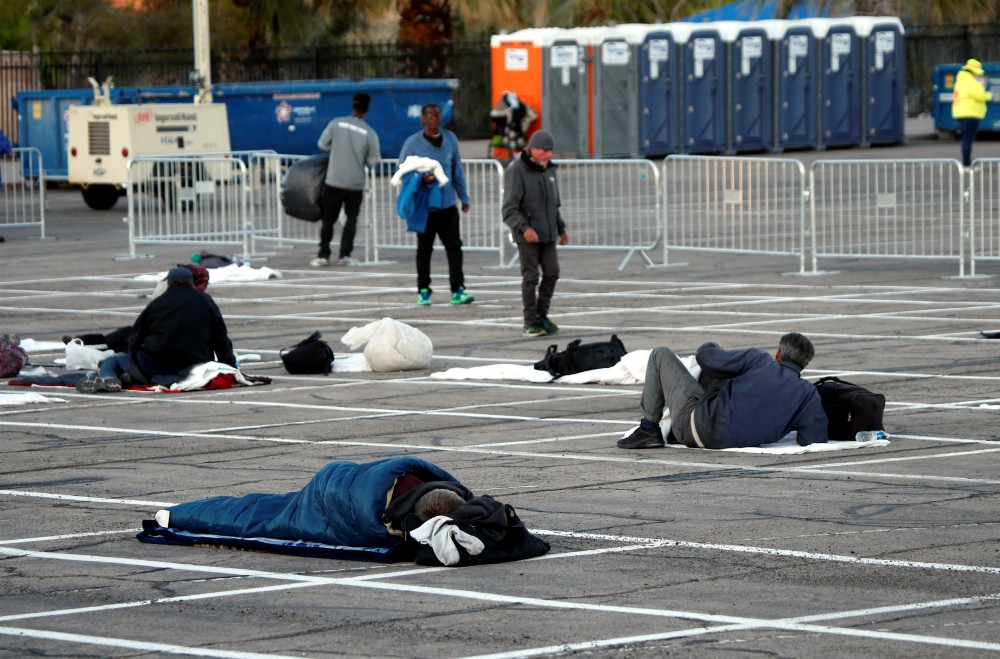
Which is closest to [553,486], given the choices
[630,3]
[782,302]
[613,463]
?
[613,463]

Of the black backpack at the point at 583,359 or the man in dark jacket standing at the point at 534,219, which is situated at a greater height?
the man in dark jacket standing at the point at 534,219

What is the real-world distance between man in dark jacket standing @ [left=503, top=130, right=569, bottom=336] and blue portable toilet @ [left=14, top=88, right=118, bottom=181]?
71.2 feet

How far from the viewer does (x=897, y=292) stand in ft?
63.2

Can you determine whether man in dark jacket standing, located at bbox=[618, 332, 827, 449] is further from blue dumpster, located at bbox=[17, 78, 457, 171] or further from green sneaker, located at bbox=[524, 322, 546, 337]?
blue dumpster, located at bbox=[17, 78, 457, 171]

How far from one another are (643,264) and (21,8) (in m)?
32.2

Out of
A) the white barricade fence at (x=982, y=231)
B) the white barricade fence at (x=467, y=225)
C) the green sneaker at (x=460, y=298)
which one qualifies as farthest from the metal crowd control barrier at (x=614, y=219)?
the white barricade fence at (x=982, y=231)

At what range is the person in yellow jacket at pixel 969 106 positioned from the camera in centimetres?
3400

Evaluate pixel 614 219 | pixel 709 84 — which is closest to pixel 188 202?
pixel 614 219

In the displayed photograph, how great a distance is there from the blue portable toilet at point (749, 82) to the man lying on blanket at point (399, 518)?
3422 cm

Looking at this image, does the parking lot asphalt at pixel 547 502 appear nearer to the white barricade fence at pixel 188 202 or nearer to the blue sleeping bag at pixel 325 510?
the blue sleeping bag at pixel 325 510

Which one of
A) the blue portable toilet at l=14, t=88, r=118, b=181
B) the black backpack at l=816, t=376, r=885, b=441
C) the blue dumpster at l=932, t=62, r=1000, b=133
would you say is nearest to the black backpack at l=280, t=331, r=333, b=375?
the black backpack at l=816, t=376, r=885, b=441

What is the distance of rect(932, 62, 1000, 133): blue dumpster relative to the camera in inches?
1714

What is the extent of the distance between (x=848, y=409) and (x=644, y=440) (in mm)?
1252

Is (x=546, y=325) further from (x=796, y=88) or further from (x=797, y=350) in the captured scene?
(x=796, y=88)
